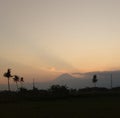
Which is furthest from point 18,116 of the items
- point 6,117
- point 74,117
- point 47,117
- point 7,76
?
point 7,76

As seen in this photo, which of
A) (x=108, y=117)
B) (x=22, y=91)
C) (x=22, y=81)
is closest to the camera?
(x=108, y=117)

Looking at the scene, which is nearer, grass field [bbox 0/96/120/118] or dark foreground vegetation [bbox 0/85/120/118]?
grass field [bbox 0/96/120/118]

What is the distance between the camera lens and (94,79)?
165250 millimetres

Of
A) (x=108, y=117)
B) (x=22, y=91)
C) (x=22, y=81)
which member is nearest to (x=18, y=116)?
(x=108, y=117)

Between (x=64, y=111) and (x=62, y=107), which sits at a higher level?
(x=64, y=111)

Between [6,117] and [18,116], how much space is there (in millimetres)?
1659

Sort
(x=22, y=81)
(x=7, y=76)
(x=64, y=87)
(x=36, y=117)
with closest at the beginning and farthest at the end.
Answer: (x=36, y=117), (x=64, y=87), (x=7, y=76), (x=22, y=81)

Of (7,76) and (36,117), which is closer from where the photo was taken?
(36,117)

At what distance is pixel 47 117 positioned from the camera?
3831 centimetres

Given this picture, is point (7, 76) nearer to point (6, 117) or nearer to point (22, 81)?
point (22, 81)

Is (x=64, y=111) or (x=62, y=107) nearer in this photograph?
(x=64, y=111)

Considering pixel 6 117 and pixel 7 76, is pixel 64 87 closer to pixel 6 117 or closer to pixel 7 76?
pixel 7 76

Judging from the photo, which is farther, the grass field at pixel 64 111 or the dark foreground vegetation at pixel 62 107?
the dark foreground vegetation at pixel 62 107

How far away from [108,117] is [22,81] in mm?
128659
